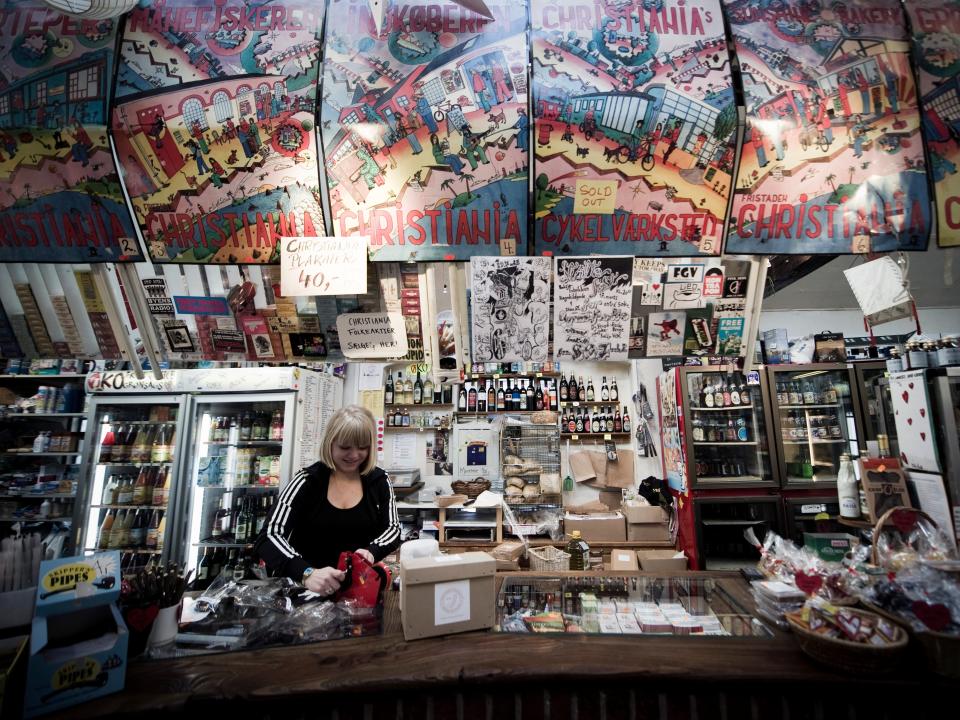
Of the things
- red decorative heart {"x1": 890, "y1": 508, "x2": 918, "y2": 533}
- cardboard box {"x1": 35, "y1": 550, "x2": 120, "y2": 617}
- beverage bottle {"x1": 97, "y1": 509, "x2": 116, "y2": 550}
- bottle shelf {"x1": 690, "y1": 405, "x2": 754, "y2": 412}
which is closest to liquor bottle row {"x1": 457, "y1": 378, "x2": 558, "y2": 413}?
bottle shelf {"x1": 690, "y1": 405, "x2": 754, "y2": 412}

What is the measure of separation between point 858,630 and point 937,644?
19 cm

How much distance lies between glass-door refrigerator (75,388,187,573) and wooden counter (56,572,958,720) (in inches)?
135

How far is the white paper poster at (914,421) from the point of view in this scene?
2600 mm

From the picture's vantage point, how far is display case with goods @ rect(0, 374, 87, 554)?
4.83 m

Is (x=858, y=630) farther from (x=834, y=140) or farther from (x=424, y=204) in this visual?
(x=424, y=204)

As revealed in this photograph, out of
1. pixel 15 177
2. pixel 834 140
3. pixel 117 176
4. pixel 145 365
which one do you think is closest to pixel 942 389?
pixel 834 140

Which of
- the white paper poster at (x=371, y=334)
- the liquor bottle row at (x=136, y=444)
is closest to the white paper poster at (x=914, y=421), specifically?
the white paper poster at (x=371, y=334)

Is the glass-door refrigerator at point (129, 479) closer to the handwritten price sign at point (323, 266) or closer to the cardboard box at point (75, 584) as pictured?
the handwritten price sign at point (323, 266)

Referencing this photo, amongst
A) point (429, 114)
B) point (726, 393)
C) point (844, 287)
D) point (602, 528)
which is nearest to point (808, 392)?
point (726, 393)

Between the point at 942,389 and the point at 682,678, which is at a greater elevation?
the point at 942,389

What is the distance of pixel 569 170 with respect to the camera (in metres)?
1.92

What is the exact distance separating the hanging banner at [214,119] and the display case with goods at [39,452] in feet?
13.8

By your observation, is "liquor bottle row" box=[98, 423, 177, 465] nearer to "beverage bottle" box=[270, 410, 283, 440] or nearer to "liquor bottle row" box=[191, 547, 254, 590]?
"beverage bottle" box=[270, 410, 283, 440]

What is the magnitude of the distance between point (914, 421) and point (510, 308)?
105 inches
